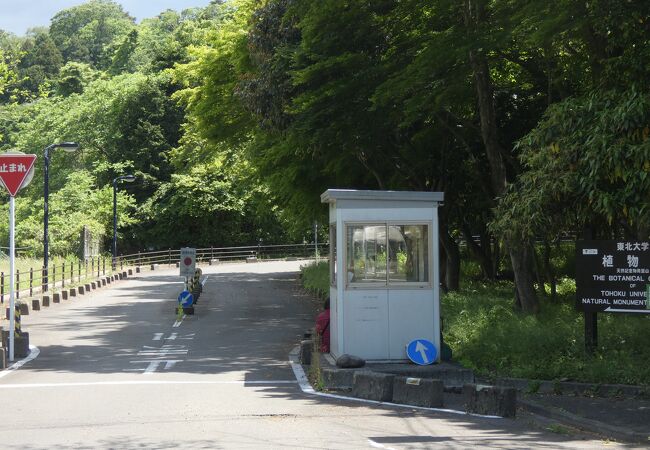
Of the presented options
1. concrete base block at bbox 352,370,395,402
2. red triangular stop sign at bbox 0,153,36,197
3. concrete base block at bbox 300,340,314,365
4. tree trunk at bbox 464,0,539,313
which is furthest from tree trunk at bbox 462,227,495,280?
concrete base block at bbox 352,370,395,402

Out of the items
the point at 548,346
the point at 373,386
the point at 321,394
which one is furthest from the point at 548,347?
the point at 321,394

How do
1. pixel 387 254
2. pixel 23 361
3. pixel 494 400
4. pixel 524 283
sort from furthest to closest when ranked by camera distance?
pixel 524 283
pixel 23 361
pixel 387 254
pixel 494 400

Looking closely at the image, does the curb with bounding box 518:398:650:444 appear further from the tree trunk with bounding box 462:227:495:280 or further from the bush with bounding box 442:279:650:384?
the tree trunk with bounding box 462:227:495:280

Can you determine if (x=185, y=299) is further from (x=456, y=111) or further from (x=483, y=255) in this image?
(x=483, y=255)

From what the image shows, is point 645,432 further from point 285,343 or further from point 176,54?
point 176,54

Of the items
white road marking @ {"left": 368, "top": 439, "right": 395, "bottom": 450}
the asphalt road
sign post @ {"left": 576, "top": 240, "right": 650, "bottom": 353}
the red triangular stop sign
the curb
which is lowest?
the curb

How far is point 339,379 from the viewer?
13234 millimetres

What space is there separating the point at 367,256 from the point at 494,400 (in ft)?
12.7

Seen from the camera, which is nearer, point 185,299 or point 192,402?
point 192,402

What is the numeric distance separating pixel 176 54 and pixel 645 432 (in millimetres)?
64342

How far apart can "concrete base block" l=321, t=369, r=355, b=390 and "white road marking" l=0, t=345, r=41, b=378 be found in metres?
5.42

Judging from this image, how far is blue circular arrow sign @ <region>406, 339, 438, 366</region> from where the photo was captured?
551 inches

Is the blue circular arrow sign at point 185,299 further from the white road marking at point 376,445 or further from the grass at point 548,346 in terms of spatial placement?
the white road marking at point 376,445

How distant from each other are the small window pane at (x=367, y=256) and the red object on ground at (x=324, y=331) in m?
1.63
